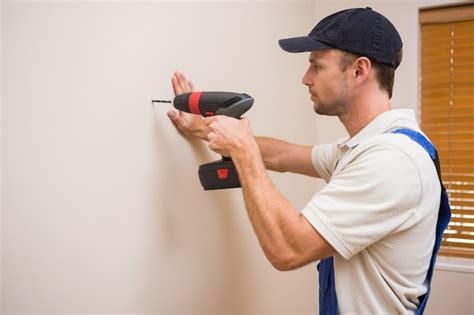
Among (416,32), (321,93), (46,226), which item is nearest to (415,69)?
(416,32)

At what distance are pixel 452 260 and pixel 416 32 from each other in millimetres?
1184

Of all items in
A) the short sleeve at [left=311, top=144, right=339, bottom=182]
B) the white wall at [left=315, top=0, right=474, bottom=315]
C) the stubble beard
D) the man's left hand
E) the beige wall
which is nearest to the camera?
the beige wall

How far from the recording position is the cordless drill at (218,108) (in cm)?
109

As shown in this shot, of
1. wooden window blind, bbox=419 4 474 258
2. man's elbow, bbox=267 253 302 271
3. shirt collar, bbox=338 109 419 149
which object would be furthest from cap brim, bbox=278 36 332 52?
wooden window blind, bbox=419 4 474 258

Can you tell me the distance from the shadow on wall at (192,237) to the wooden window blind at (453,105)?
50.7 inches

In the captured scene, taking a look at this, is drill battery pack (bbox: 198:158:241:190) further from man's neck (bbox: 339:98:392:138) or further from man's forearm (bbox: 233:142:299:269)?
man's neck (bbox: 339:98:392:138)

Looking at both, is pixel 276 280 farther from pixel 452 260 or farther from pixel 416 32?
pixel 416 32

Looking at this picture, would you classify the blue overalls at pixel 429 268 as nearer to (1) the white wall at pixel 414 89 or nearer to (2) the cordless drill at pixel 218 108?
(2) the cordless drill at pixel 218 108

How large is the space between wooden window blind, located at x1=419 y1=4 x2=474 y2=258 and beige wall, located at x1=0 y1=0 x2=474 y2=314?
1072 millimetres

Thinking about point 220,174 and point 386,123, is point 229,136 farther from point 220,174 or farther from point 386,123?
point 386,123

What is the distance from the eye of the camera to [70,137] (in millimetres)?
945

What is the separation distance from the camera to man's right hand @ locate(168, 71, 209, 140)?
3.92 feet

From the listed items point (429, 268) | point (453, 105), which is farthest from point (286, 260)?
point (453, 105)

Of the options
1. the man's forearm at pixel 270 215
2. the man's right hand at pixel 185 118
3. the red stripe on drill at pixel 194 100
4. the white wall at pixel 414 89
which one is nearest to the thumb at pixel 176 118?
the man's right hand at pixel 185 118
